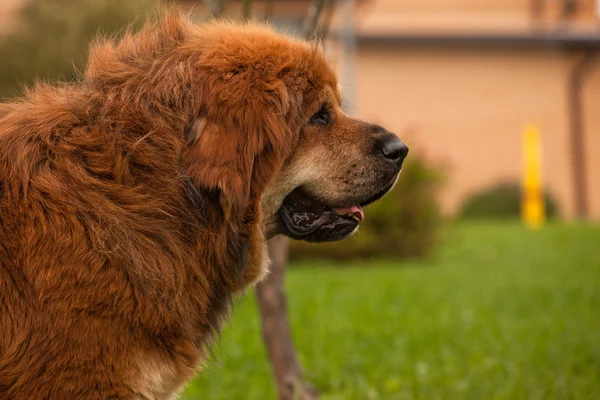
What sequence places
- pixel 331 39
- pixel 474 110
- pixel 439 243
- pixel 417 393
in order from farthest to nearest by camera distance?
pixel 474 110
pixel 331 39
pixel 439 243
pixel 417 393

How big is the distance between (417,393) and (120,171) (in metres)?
3.19

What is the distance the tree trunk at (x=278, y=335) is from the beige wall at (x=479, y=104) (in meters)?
23.8

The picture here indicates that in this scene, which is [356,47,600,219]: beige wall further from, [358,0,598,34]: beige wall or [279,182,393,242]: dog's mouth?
[279,182,393,242]: dog's mouth

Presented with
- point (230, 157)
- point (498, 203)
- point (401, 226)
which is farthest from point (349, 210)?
point (498, 203)

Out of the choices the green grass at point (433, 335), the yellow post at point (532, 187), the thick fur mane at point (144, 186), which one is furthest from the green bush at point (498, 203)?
the thick fur mane at point (144, 186)

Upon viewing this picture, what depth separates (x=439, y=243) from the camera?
48.9 ft

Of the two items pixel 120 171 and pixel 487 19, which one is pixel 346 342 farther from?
pixel 487 19

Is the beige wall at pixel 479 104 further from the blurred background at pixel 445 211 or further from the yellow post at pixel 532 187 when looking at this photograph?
the yellow post at pixel 532 187

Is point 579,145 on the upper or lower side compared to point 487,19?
lower

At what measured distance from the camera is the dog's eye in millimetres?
3674

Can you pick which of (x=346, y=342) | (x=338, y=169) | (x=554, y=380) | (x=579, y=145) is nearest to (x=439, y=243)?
(x=346, y=342)

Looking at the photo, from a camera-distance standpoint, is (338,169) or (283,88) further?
(338,169)

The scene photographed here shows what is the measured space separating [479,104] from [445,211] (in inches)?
452

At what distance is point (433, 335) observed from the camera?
7469 millimetres
